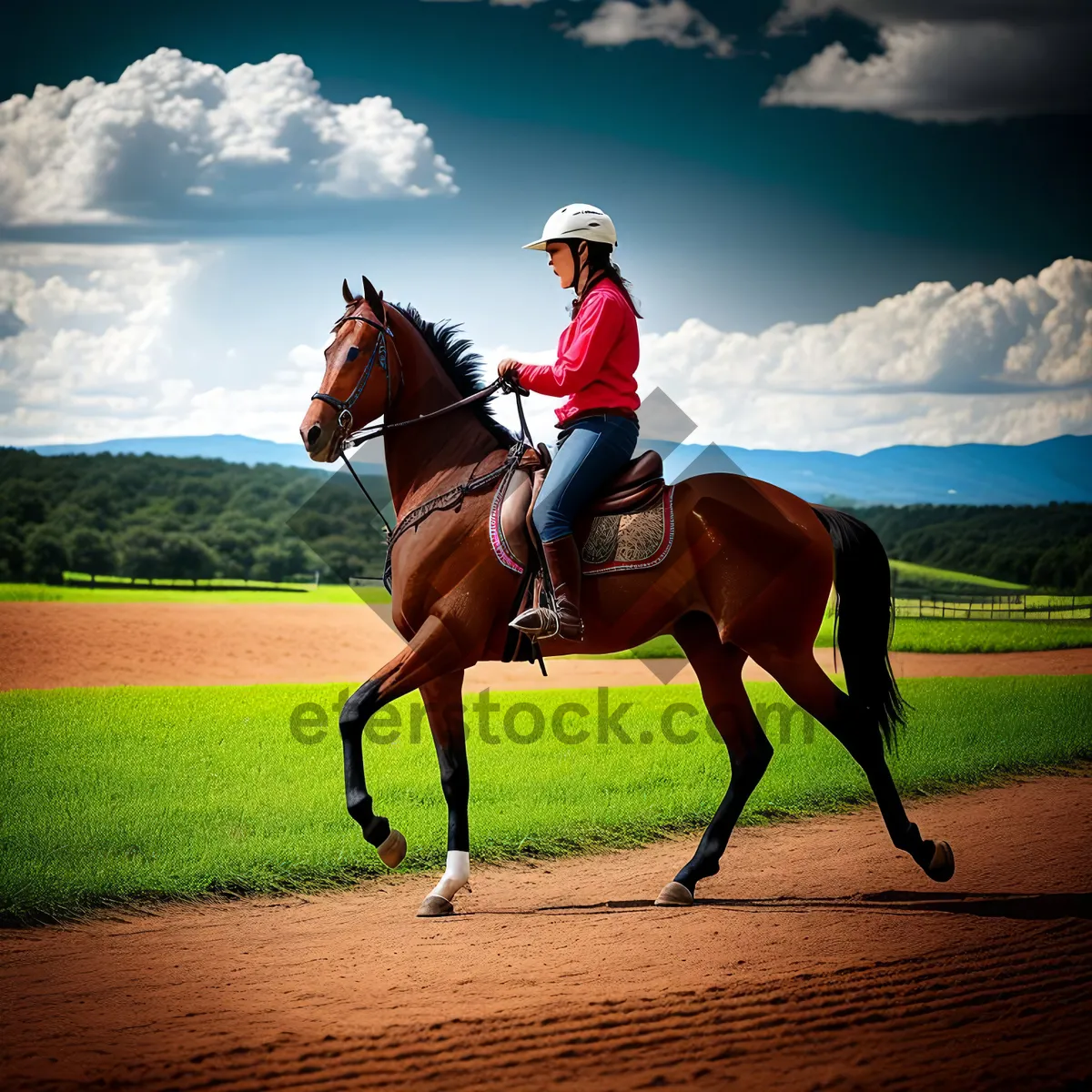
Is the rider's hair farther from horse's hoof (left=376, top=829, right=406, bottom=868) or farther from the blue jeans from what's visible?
horse's hoof (left=376, top=829, right=406, bottom=868)

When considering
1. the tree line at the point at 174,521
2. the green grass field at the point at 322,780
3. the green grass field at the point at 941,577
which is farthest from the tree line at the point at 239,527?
the green grass field at the point at 322,780

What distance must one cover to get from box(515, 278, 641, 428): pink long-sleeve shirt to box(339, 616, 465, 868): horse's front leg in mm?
1312

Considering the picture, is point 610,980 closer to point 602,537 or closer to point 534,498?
point 602,537

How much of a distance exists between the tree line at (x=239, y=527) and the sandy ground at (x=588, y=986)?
→ 10.9 metres

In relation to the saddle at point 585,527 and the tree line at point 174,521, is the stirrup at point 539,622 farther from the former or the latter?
the tree line at point 174,521

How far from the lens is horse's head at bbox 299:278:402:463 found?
5410 mm

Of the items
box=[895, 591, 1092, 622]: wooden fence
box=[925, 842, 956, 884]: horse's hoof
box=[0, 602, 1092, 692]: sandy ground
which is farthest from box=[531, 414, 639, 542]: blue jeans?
box=[895, 591, 1092, 622]: wooden fence

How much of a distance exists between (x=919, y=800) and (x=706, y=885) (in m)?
2.75

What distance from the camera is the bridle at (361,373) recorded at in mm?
5445

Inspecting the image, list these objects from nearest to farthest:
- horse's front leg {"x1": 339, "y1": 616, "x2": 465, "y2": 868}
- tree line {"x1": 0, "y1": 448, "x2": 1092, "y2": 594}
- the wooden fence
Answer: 1. horse's front leg {"x1": 339, "y1": 616, "x2": 465, "y2": 868}
2. the wooden fence
3. tree line {"x1": 0, "y1": 448, "x2": 1092, "y2": 594}

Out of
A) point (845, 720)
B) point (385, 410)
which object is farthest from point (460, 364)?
point (845, 720)

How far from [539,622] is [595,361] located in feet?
4.28

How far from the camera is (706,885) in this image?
6.15 meters

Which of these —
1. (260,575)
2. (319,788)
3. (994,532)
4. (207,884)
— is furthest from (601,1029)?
(260,575)
